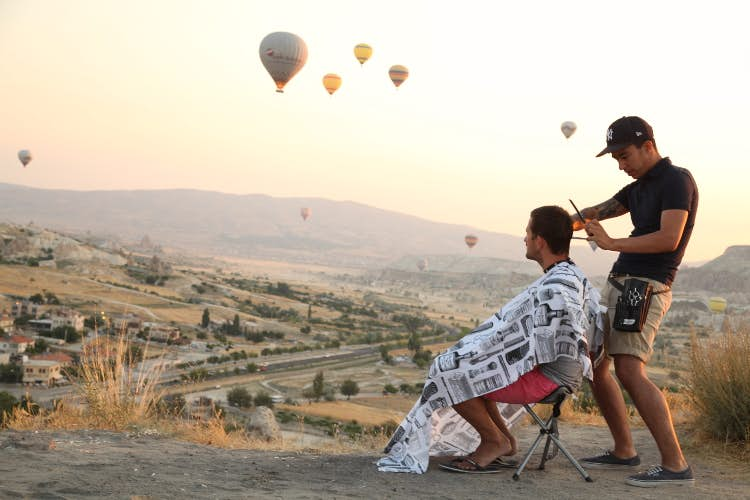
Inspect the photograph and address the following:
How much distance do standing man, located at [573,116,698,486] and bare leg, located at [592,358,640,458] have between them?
0.4 inches

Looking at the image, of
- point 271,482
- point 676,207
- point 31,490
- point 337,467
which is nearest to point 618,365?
point 676,207

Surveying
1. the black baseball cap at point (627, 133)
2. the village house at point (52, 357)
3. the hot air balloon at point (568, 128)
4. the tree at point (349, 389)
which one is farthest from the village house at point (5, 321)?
the black baseball cap at point (627, 133)

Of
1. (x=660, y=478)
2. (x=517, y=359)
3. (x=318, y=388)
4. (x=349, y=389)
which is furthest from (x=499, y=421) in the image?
(x=349, y=389)

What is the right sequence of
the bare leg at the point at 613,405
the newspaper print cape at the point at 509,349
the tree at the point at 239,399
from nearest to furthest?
the newspaper print cape at the point at 509,349, the bare leg at the point at 613,405, the tree at the point at 239,399

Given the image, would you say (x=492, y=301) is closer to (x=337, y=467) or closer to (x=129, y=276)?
(x=129, y=276)

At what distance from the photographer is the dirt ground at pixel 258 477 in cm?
436

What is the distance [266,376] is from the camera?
43.6 m

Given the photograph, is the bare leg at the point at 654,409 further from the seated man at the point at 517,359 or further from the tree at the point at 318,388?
the tree at the point at 318,388

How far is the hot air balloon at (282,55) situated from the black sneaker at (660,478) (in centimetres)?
3932

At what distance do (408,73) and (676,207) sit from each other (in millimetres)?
55489

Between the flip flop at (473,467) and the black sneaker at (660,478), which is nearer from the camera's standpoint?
the black sneaker at (660,478)

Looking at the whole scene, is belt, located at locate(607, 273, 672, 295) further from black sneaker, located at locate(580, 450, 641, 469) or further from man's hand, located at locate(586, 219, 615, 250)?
black sneaker, located at locate(580, 450, 641, 469)

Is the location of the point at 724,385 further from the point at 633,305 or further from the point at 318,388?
the point at 318,388

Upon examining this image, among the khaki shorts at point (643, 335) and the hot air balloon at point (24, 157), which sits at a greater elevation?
the hot air balloon at point (24, 157)
